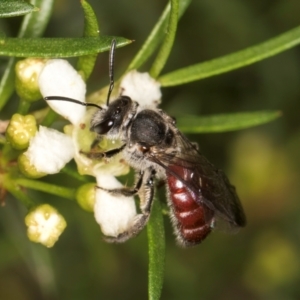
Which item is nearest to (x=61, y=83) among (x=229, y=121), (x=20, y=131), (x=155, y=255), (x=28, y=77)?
(x=28, y=77)

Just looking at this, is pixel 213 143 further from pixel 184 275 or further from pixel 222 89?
pixel 184 275

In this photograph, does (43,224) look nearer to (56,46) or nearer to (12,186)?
(12,186)

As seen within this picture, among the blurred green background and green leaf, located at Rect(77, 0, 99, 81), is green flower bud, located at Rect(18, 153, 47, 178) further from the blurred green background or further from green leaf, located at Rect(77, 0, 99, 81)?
the blurred green background

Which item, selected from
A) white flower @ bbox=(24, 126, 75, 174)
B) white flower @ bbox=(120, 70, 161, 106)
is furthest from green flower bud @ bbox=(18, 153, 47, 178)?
white flower @ bbox=(120, 70, 161, 106)

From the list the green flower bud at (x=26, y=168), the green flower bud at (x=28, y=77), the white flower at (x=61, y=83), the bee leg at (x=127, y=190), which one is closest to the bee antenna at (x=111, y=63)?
the white flower at (x=61, y=83)

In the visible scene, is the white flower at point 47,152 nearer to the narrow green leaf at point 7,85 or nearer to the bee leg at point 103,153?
the bee leg at point 103,153

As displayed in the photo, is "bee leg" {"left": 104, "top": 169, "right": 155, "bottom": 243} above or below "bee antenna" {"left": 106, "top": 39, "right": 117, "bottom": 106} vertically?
below

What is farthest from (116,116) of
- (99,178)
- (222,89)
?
(222,89)
